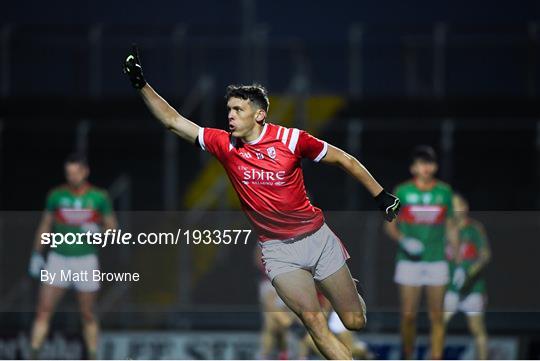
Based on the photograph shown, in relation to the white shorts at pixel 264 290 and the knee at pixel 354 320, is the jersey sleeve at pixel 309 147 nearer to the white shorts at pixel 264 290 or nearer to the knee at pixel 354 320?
the knee at pixel 354 320

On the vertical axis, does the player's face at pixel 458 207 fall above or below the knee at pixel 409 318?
above

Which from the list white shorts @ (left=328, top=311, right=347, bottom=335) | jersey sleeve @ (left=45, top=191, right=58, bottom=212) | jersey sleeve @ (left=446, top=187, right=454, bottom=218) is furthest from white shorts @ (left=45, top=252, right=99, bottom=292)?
jersey sleeve @ (left=446, top=187, right=454, bottom=218)

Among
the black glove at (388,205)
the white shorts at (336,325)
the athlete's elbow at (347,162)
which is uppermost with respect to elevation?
the athlete's elbow at (347,162)

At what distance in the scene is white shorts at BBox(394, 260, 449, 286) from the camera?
1416 centimetres

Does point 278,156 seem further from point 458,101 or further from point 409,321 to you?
point 458,101

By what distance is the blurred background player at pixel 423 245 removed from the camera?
1409cm

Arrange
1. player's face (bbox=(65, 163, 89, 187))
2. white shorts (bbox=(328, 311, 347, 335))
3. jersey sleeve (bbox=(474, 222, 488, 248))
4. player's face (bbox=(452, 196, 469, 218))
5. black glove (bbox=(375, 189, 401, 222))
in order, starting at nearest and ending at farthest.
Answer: black glove (bbox=(375, 189, 401, 222)) < white shorts (bbox=(328, 311, 347, 335)) < player's face (bbox=(65, 163, 89, 187)) < player's face (bbox=(452, 196, 469, 218)) < jersey sleeve (bbox=(474, 222, 488, 248))

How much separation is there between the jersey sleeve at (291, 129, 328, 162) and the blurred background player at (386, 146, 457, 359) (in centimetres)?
420

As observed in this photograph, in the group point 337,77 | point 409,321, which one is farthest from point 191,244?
point 337,77

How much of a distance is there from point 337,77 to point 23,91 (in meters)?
4.36

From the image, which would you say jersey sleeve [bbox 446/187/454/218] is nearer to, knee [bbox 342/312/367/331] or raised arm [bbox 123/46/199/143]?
knee [bbox 342/312/367/331]

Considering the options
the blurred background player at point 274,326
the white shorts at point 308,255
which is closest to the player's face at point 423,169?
the blurred background player at point 274,326

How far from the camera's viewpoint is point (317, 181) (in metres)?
18.7

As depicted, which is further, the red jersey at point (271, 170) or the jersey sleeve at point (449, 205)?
the jersey sleeve at point (449, 205)
